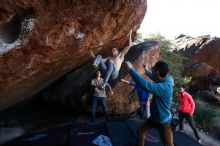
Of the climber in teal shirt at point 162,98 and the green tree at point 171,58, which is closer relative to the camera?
the climber in teal shirt at point 162,98

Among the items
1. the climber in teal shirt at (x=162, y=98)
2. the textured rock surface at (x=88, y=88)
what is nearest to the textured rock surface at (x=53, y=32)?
the textured rock surface at (x=88, y=88)

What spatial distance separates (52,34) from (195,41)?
758 inches

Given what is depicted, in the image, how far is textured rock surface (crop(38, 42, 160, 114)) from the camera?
11484 millimetres

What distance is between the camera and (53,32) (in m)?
7.65

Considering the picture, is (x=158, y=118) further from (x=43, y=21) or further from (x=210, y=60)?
(x=210, y=60)

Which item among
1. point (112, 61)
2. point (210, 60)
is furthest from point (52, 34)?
point (210, 60)

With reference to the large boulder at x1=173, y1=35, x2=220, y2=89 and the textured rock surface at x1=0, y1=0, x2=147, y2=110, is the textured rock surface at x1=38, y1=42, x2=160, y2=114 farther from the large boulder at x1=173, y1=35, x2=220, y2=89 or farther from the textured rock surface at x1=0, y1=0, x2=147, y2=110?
the large boulder at x1=173, y1=35, x2=220, y2=89

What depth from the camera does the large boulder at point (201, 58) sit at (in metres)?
22.7

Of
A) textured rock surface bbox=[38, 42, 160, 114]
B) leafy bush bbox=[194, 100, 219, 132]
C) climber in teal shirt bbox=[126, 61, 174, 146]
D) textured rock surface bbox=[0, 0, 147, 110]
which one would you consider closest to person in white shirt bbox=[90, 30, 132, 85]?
textured rock surface bbox=[0, 0, 147, 110]

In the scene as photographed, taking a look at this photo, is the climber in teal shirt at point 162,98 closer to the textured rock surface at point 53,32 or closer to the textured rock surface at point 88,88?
the textured rock surface at point 53,32

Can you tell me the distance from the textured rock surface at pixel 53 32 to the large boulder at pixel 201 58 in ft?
45.4

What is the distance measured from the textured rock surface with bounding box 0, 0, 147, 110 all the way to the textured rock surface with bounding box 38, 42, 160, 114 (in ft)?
6.03

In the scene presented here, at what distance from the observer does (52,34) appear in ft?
25.2

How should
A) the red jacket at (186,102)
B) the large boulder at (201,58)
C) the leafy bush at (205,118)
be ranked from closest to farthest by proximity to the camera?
the red jacket at (186,102) < the leafy bush at (205,118) < the large boulder at (201,58)
